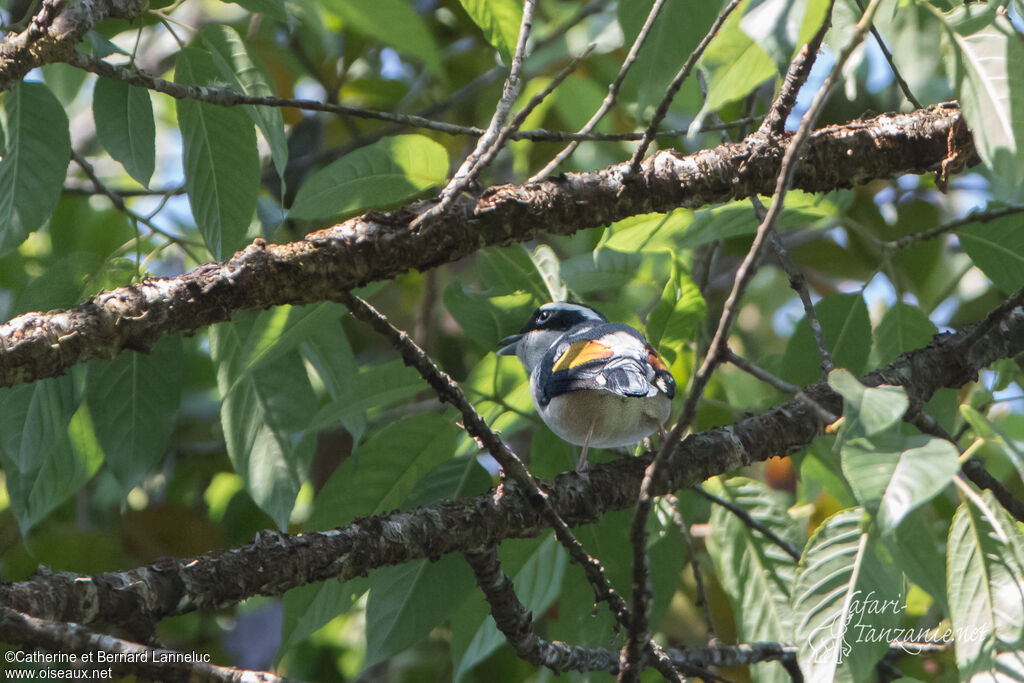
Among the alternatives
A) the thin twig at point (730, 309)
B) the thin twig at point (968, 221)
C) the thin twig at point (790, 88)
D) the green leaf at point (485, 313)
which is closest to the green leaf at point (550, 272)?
the green leaf at point (485, 313)

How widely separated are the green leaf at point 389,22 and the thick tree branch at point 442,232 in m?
0.74

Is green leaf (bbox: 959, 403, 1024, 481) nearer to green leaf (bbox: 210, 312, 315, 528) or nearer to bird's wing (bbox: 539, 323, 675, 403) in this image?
bird's wing (bbox: 539, 323, 675, 403)

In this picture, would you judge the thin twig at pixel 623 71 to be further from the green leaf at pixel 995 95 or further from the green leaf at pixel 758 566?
the green leaf at pixel 758 566

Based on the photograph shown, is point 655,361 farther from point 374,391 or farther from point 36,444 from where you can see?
point 36,444

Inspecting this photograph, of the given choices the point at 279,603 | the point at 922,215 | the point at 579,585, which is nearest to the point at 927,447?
the point at 579,585

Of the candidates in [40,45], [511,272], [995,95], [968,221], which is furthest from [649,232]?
[40,45]

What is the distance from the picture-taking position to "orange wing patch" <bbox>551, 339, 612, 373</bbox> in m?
2.85

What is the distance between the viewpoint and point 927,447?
1.19m

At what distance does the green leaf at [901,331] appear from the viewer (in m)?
2.52

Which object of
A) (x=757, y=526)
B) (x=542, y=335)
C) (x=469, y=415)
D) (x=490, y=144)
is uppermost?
(x=490, y=144)

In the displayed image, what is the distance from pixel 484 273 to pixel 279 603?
2856 mm

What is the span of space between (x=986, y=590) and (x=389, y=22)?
1.91m

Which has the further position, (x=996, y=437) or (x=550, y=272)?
(x=550, y=272)

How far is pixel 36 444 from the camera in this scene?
189cm
